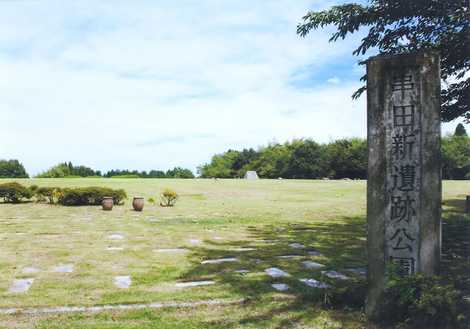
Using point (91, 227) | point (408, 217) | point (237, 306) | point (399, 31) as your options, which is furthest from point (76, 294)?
point (399, 31)

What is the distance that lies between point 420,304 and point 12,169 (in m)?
56.8

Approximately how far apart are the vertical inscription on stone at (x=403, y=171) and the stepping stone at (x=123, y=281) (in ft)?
12.0

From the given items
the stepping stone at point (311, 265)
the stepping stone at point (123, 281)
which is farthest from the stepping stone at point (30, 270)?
the stepping stone at point (311, 265)

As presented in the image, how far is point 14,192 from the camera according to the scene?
831 inches

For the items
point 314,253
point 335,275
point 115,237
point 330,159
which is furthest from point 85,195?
point 330,159

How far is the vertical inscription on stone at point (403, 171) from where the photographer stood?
4887 millimetres

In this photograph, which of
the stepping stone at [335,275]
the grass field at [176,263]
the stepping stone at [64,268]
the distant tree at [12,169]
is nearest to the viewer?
the grass field at [176,263]

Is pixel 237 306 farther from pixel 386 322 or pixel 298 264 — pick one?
pixel 298 264

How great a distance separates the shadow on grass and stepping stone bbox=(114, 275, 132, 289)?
0.86 m

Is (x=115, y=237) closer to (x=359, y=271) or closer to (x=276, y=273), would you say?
(x=276, y=273)

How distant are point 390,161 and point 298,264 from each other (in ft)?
11.2

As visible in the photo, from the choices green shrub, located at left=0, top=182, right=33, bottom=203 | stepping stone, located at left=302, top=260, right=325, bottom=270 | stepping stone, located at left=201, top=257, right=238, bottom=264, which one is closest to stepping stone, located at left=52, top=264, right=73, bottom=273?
stepping stone, located at left=201, top=257, right=238, bottom=264

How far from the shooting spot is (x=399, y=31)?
32.7 feet

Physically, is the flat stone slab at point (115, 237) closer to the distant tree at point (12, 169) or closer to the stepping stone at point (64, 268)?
the stepping stone at point (64, 268)
